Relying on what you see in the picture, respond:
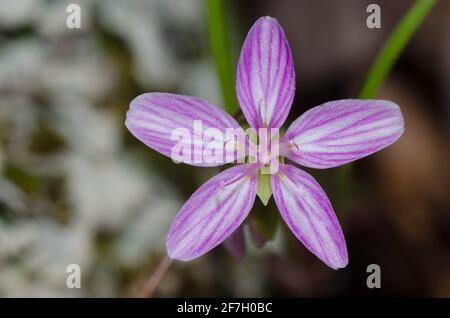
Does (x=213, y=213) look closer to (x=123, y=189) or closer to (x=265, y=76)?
(x=265, y=76)

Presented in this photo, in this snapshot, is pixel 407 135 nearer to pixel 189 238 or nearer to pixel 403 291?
pixel 403 291

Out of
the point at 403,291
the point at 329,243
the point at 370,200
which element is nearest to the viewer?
the point at 329,243

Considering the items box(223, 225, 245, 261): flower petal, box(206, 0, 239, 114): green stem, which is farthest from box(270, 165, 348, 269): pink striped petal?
box(206, 0, 239, 114): green stem

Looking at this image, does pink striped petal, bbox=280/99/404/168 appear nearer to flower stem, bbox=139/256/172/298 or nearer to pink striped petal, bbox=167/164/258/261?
pink striped petal, bbox=167/164/258/261

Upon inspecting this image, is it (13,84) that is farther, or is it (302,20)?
(302,20)

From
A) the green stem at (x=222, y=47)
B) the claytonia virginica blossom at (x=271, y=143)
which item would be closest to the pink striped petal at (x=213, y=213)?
the claytonia virginica blossom at (x=271, y=143)

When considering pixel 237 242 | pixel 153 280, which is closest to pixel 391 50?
pixel 237 242

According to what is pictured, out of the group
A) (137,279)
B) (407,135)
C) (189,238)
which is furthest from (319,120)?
(407,135)

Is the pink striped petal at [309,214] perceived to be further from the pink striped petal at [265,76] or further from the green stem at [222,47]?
the green stem at [222,47]
